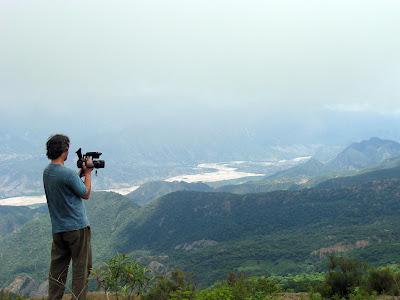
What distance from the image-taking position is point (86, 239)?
29.4 feet

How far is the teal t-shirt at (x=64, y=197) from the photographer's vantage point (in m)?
8.37

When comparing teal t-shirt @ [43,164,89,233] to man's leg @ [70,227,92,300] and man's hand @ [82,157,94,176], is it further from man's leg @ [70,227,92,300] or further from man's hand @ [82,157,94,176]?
man's hand @ [82,157,94,176]

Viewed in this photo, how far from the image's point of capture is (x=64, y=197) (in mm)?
8469

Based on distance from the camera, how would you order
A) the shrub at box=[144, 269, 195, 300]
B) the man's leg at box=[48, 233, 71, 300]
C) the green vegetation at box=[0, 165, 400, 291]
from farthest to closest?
the green vegetation at box=[0, 165, 400, 291] < the shrub at box=[144, 269, 195, 300] < the man's leg at box=[48, 233, 71, 300]

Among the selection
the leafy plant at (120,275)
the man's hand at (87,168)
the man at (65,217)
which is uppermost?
the man's hand at (87,168)

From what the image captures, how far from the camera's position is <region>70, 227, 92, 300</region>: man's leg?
8.85 meters

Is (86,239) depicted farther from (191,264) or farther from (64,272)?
(191,264)

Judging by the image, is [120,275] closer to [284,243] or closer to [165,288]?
[165,288]

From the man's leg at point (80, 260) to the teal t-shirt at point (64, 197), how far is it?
27 centimetres

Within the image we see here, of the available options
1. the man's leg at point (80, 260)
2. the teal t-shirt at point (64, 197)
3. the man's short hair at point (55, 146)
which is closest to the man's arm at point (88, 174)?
the teal t-shirt at point (64, 197)

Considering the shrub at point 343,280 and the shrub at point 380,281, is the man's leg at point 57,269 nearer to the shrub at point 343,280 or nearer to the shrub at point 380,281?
the shrub at point 343,280

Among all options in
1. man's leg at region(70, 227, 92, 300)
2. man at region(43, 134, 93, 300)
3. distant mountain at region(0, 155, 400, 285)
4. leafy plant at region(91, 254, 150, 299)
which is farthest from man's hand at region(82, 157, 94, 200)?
distant mountain at region(0, 155, 400, 285)

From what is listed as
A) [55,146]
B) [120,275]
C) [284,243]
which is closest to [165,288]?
[120,275]

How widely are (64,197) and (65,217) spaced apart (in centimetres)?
44
